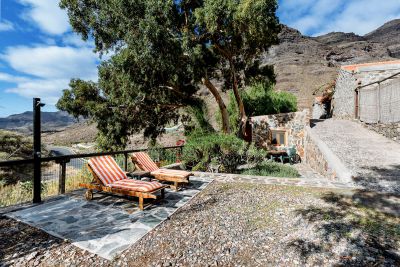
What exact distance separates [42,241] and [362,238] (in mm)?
4580

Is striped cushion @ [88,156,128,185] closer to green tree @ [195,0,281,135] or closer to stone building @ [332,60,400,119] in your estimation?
green tree @ [195,0,281,135]

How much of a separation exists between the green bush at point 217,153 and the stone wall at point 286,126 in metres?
6.07

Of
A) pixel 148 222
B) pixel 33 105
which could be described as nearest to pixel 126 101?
pixel 33 105

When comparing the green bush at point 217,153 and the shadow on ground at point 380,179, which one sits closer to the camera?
the shadow on ground at point 380,179

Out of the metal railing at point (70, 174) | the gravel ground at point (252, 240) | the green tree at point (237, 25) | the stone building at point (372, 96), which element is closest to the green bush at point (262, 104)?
the stone building at point (372, 96)

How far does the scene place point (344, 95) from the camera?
17.6m

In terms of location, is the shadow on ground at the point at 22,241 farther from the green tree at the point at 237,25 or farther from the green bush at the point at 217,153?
the green tree at the point at 237,25

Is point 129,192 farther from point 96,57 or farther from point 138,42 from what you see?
point 96,57

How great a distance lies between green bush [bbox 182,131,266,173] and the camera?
862 centimetres

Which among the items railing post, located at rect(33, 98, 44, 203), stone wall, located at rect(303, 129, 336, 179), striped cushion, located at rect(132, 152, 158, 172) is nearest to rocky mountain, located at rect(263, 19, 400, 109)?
stone wall, located at rect(303, 129, 336, 179)

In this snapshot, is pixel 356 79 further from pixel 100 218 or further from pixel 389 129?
pixel 100 218

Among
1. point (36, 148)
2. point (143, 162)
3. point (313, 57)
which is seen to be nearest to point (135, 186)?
point (143, 162)

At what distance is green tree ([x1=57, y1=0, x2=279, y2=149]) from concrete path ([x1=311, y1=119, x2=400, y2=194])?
5.56m

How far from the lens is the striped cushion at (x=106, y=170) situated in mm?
5246
